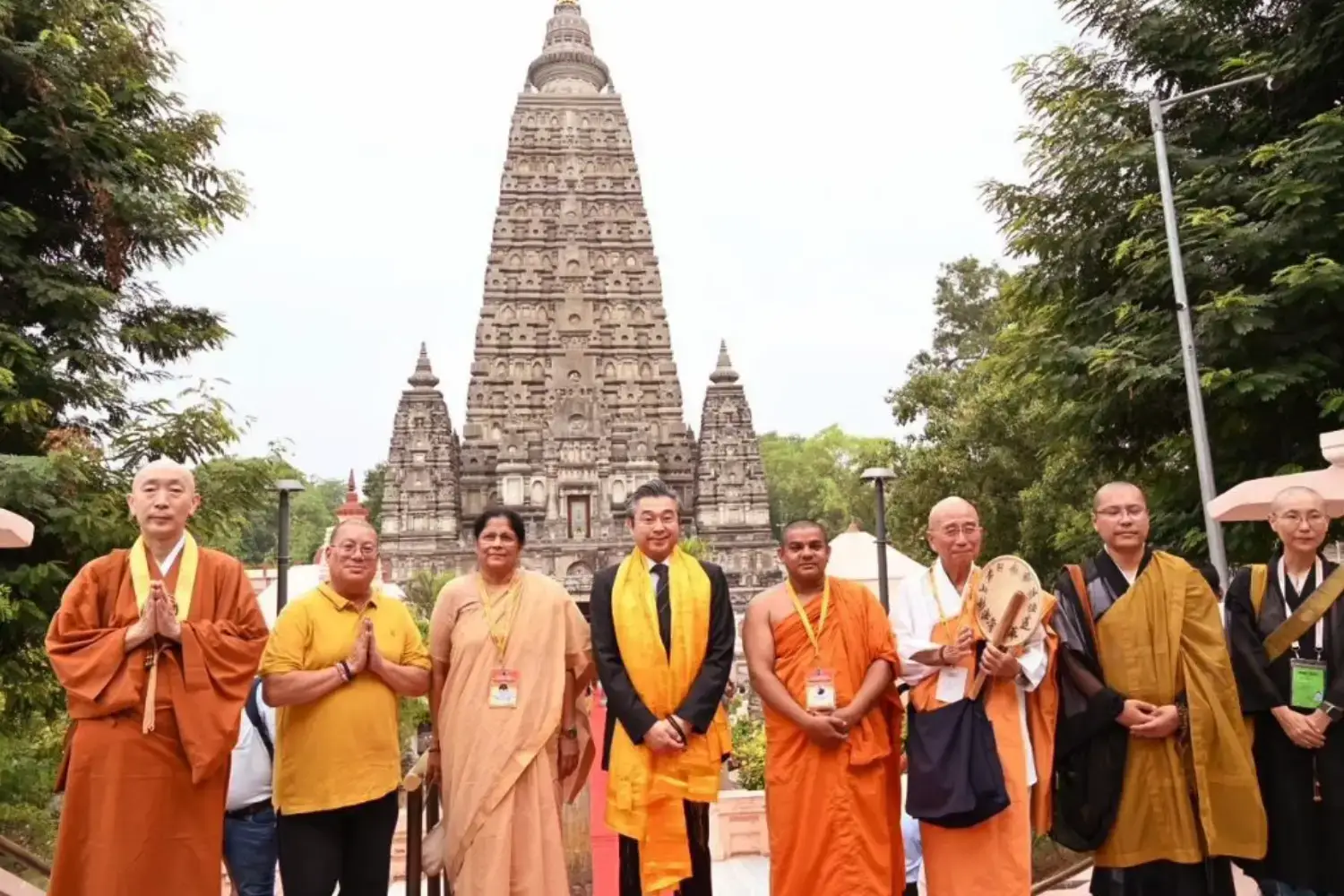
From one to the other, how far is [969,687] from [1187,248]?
821cm

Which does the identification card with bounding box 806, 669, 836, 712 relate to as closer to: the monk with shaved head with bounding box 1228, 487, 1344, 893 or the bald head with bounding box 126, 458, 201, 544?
the monk with shaved head with bounding box 1228, 487, 1344, 893

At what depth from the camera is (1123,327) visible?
11.4 metres

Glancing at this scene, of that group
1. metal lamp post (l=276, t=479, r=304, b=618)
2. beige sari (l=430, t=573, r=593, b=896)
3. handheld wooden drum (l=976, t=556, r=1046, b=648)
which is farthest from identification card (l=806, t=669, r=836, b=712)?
metal lamp post (l=276, t=479, r=304, b=618)

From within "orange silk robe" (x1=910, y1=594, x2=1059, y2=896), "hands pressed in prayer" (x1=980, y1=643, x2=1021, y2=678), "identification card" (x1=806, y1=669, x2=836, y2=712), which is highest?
"hands pressed in prayer" (x1=980, y1=643, x2=1021, y2=678)

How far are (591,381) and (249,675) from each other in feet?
108

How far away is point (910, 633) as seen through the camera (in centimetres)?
462

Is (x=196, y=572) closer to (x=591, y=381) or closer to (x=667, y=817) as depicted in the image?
(x=667, y=817)

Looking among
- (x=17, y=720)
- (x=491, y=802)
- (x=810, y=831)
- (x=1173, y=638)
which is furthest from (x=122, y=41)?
(x=1173, y=638)

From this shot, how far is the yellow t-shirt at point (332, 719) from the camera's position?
4.29 metres

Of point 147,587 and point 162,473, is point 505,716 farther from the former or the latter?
point 162,473

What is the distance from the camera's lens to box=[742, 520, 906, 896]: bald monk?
441 cm

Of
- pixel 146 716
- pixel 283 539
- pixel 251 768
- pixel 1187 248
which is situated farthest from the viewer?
pixel 283 539

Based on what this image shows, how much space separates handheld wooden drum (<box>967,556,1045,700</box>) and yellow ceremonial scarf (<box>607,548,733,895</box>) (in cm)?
126

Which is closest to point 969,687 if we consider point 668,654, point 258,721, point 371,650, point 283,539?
point 668,654
